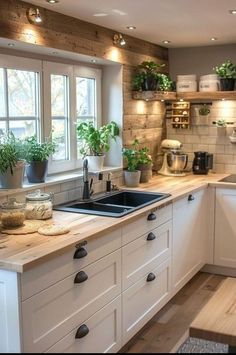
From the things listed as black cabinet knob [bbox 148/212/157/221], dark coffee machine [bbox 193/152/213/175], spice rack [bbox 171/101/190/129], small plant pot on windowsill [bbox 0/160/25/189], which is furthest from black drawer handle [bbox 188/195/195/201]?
small plant pot on windowsill [bbox 0/160/25/189]

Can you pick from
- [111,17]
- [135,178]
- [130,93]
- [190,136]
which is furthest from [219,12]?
[190,136]

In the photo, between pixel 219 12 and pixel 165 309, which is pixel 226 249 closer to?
pixel 165 309

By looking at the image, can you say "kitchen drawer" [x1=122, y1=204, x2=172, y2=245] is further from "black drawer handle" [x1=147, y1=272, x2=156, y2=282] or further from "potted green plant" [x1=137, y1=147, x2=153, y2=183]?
"potted green plant" [x1=137, y1=147, x2=153, y2=183]

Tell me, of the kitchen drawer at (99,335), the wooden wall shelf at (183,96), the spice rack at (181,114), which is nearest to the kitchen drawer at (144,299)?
the kitchen drawer at (99,335)

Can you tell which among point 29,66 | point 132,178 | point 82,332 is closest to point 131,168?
point 132,178

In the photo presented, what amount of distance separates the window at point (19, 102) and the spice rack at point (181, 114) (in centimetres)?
194

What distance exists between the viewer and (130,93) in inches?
164

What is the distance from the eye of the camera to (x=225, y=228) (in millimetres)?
4195

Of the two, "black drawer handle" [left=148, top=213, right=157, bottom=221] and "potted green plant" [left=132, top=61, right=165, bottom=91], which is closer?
"black drawer handle" [left=148, top=213, right=157, bottom=221]

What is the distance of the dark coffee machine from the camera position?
468 cm

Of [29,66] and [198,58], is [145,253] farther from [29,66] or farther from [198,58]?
[198,58]

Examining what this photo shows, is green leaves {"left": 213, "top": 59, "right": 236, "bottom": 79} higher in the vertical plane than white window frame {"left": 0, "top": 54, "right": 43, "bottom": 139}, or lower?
higher

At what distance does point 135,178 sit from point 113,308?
1.47m

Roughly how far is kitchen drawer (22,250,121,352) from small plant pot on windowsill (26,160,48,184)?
31.5 inches
